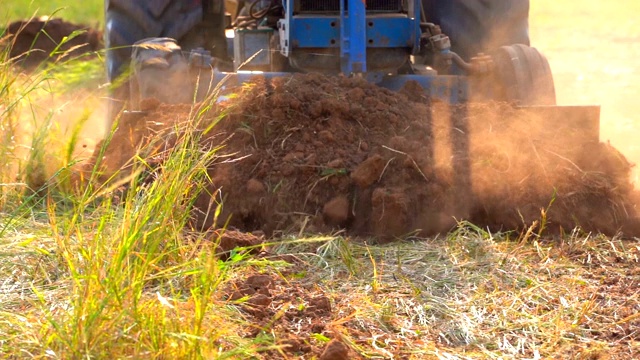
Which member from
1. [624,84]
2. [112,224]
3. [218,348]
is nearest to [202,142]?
[112,224]

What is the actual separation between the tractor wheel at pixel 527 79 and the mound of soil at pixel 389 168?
27.6 inches

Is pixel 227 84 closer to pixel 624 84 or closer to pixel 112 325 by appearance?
pixel 112 325

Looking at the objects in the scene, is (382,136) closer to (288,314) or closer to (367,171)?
(367,171)

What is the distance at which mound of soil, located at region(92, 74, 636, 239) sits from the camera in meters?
4.61

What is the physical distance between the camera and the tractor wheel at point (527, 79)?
19.2ft

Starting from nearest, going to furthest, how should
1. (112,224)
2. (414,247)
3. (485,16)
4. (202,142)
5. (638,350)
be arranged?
(638,350), (112,224), (414,247), (202,142), (485,16)

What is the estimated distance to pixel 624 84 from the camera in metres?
10.2

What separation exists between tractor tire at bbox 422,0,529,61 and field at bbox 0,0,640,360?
1.92 m

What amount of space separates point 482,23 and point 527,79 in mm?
1184

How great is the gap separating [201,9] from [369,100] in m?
Result: 2.52

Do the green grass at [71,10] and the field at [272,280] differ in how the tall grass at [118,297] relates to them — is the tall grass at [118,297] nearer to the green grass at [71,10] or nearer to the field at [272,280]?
the field at [272,280]

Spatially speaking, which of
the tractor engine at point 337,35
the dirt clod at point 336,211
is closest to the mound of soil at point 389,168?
the dirt clod at point 336,211

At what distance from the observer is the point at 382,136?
495cm

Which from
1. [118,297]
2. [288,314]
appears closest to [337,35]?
A: [288,314]
